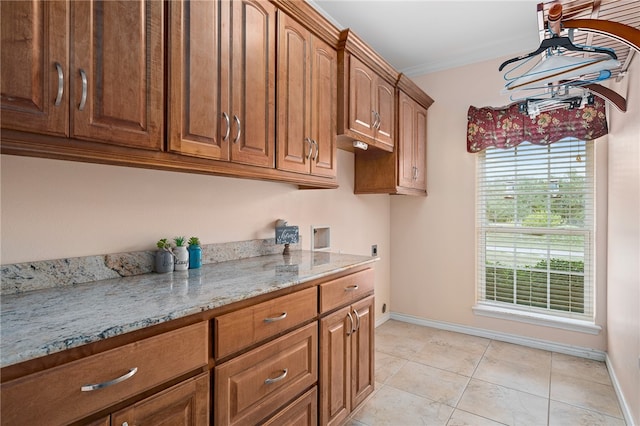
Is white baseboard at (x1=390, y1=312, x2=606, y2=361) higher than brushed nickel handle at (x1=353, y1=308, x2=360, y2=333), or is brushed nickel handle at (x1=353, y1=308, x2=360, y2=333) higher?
brushed nickel handle at (x1=353, y1=308, x2=360, y2=333)

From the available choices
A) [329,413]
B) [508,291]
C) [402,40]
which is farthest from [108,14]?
[508,291]

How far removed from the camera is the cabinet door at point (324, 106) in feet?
6.47

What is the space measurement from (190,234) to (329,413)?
119 cm

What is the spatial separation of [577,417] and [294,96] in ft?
8.48

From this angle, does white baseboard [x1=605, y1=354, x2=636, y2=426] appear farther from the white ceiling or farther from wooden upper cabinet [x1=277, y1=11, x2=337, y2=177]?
the white ceiling

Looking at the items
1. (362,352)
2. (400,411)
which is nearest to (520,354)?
(400,411)

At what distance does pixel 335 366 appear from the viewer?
1.72m

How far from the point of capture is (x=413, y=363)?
2.67 m

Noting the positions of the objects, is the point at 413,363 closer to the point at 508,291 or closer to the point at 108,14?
the point at 508,291

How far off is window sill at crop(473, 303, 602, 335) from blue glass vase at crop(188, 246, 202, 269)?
9.28 feet

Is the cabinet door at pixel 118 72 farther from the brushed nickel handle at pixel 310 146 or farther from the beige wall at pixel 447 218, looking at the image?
the beige wall at pixel 447 218

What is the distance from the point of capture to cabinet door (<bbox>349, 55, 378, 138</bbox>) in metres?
2.22

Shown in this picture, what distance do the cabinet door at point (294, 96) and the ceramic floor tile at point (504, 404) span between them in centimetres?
188

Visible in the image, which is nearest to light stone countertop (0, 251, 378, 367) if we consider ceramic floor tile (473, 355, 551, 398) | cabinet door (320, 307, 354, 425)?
cabinet door (320, 307, 354, 425)
